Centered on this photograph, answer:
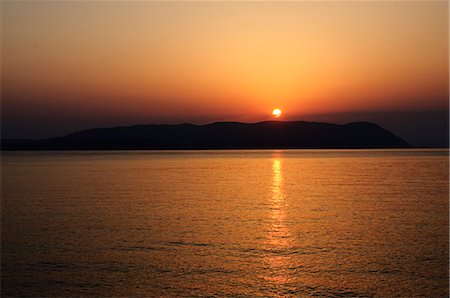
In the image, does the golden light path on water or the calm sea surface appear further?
the golden light path on water

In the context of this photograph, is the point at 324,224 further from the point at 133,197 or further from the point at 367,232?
the point at 133,197

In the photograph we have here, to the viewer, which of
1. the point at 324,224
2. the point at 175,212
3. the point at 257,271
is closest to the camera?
the point at 257,271

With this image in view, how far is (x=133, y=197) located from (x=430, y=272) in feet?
65.0

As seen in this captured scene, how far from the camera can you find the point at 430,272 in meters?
13.2

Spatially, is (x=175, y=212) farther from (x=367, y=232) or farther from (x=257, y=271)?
(x=257, y=271)

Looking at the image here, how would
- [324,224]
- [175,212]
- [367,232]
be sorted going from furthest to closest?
[175,212]
[324,224]
[367,232]

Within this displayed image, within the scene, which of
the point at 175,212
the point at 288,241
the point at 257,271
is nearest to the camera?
the point at 257,271

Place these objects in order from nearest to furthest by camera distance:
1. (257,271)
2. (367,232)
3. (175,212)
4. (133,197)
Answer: (257,271) → (367,232) → (175,212) → (133,197)

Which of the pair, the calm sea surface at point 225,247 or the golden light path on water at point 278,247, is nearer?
the calm sea surface at point 225,247

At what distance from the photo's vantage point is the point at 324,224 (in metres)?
19.9

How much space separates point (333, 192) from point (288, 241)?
16507 millimetres

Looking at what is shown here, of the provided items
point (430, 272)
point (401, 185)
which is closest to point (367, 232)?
point (430, 272)

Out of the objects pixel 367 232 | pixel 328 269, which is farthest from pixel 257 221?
pixel 328 269

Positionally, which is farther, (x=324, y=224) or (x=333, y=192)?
(x=333, y=192)
